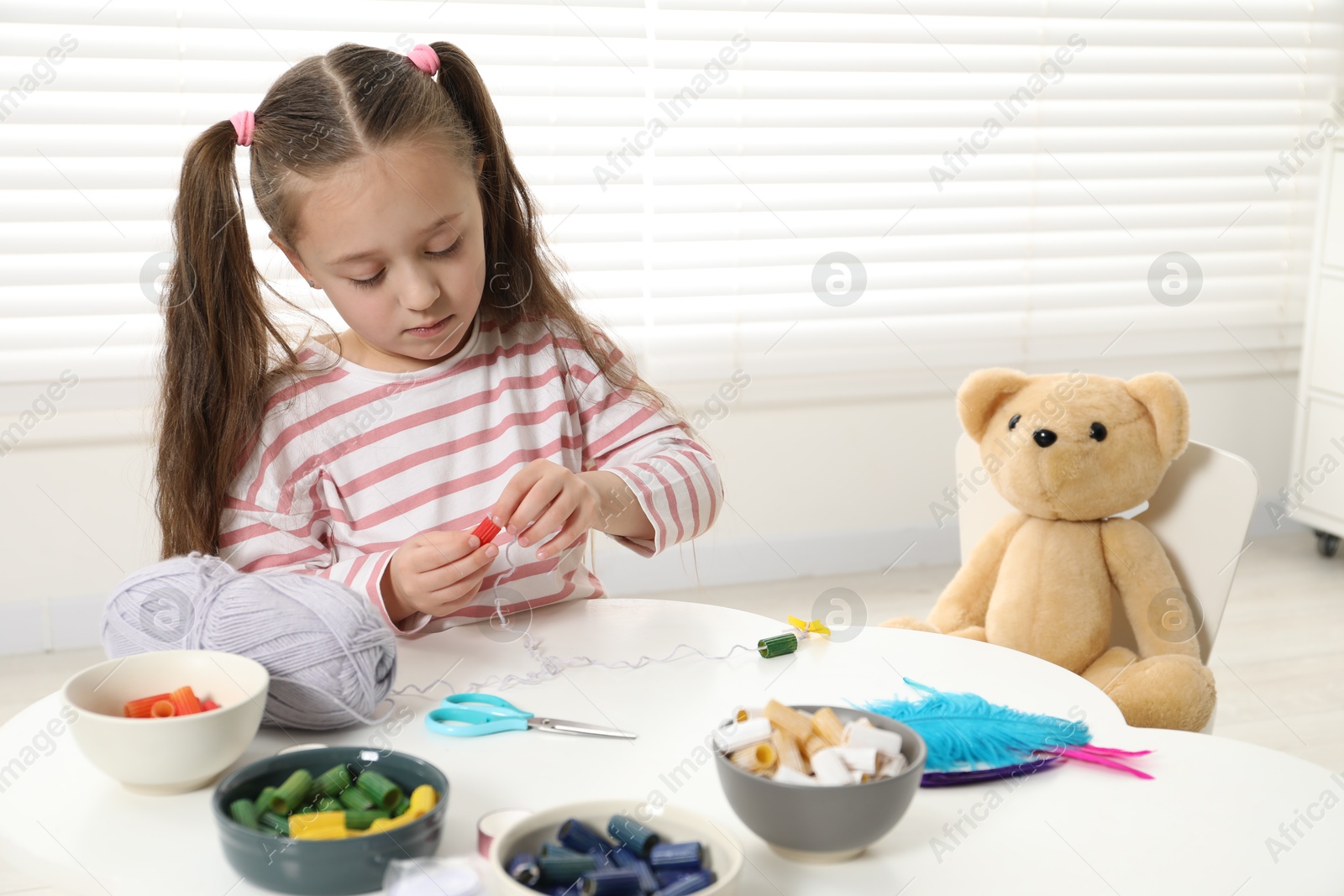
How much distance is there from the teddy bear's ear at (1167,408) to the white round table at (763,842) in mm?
474

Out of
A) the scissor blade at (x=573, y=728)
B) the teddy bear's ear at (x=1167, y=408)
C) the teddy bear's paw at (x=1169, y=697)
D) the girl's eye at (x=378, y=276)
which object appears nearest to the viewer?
the scissor blade at (x=573, y=728)

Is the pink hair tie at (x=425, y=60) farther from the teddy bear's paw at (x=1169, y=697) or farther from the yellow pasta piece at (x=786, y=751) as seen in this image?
the teddy bear's paw at (x=1169, y=697)

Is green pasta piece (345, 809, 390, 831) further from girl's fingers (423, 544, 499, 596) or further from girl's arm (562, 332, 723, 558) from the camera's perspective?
girl's arm (562, 332, 723, 558)

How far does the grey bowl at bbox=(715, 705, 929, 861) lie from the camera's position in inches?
24.9

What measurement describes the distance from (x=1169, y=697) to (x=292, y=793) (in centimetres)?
85

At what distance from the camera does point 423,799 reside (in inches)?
26.5

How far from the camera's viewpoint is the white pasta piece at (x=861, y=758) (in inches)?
25.8

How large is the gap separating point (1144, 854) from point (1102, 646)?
803mm

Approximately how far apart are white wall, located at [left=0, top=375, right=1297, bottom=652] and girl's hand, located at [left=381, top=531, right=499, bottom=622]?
1448mm

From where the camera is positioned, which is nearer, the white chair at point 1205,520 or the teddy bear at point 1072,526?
the white chair at point 1205,520

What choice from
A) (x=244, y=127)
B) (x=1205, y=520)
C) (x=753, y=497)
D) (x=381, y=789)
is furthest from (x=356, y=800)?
(x=753, y=497)

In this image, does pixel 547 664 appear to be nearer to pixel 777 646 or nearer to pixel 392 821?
pixel 777 646

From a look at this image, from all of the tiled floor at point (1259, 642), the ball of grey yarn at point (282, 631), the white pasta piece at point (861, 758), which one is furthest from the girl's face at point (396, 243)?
the tiled floor at point (1259, 642)

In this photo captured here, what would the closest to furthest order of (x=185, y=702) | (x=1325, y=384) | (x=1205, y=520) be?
1. (x=185, y=702)
2. (x=1205, y=520)
3. (x=1325, y=384)
